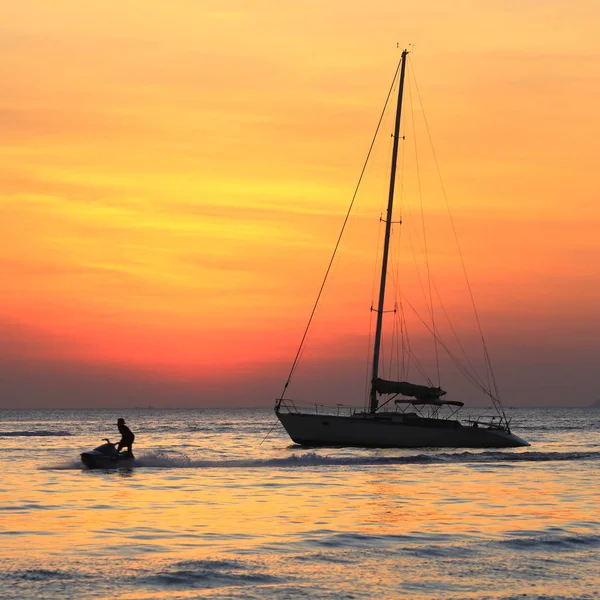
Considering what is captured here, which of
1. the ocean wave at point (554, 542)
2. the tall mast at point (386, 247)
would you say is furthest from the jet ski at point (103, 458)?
the ocean wave at point (554, 542)

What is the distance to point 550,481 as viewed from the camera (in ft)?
119

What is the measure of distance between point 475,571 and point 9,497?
54.9 ft

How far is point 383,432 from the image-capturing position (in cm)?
5078

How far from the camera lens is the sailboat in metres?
50.9

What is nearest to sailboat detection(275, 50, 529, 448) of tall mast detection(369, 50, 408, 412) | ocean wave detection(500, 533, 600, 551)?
tall mast detection(369, 50, 408, 412)

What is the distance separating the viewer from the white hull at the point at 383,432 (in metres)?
50.8

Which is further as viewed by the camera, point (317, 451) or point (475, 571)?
point (317, 451)

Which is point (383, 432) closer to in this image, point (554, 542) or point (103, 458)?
point (103, 458)

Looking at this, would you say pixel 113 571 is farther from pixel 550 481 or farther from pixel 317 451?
pixel 317 451

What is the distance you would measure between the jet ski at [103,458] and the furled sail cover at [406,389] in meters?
16.4

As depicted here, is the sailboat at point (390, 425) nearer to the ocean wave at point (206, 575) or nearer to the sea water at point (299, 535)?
the sea water at point (299, 535)

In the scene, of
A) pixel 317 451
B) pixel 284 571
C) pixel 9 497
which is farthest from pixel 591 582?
pixel 317 451

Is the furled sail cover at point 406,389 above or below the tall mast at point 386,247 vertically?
below

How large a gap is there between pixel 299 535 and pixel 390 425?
29828mm
